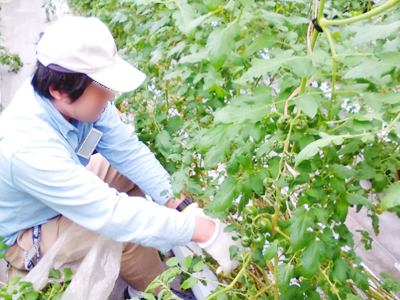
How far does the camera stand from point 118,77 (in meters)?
1.45

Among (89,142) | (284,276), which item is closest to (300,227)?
(284,276)

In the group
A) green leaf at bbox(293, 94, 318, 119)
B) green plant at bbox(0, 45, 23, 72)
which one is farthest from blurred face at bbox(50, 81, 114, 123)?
green plant at bbox(0, 45, 23, 72)

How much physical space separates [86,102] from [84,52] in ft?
0.61

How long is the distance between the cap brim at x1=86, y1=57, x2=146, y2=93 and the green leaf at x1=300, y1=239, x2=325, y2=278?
2.68ft

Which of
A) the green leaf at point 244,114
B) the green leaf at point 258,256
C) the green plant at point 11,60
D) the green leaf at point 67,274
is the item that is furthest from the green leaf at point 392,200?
the green plant at point 11,60

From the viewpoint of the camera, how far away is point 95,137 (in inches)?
71.1

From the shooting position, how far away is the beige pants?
1659 millimetres

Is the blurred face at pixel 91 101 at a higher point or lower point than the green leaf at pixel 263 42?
lower

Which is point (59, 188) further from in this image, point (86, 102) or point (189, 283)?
point (189, 283)

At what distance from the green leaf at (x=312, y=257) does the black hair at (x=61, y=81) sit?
0.93 metres

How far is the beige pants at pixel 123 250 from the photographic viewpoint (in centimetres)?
166

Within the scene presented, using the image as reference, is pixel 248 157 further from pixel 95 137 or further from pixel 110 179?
pixel 110 179

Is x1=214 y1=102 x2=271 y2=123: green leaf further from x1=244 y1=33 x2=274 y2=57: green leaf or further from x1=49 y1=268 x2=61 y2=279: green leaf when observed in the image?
x1=49 y1=268 x2=61 y2=279: green leaf

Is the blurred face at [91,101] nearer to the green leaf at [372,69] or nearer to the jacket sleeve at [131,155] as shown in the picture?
the jacket sleeve at [131,155]
